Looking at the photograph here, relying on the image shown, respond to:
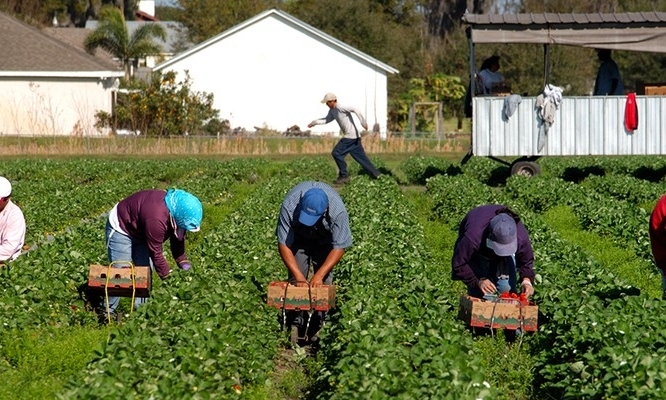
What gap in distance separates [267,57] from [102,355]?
140ft

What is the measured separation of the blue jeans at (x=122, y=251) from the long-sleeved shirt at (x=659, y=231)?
460 centimetres

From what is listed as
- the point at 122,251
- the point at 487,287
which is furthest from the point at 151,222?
the point at 487,287

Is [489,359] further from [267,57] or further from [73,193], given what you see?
[267,57]

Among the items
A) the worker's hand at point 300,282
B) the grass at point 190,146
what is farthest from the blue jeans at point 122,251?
the grass at point 190,146

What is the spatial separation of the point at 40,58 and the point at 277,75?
9853 mm

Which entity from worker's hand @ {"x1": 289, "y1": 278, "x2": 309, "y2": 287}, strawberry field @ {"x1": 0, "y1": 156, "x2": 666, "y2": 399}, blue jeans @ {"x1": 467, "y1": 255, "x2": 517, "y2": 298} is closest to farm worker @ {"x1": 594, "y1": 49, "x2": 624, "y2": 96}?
strawberry field @ {"x1": 0, "y1": 156, "x2": 666, "y2": 399}

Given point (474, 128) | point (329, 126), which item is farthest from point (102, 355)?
point (329, 126)

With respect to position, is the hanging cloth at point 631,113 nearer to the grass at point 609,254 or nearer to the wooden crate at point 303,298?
the grass at point 609,254

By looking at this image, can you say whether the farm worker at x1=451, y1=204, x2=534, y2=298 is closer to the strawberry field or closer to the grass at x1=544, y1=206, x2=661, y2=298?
the strawberry field

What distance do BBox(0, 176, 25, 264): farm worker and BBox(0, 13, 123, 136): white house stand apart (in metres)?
34.3

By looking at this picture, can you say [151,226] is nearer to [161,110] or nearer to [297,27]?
[161,110]

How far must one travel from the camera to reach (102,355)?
791cm

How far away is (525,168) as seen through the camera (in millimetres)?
24609

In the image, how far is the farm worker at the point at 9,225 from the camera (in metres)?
10.9
